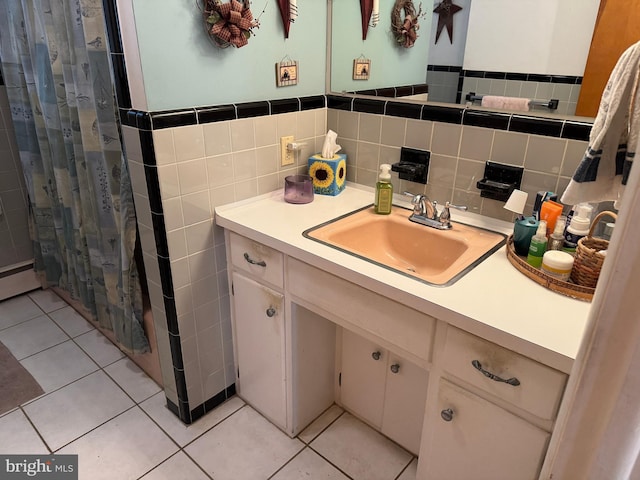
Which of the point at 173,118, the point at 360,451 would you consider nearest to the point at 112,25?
the point at 173,118

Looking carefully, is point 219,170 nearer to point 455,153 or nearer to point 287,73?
point 287,73

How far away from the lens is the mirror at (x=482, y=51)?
4.38 ft

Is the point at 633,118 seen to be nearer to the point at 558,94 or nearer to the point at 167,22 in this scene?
the point at 558,94

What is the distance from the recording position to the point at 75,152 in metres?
1.66

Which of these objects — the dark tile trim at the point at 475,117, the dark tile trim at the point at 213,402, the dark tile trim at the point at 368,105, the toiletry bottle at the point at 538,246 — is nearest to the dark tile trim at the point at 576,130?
the dark tile trim at the point at 475,117

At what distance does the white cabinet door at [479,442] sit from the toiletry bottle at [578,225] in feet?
1.51

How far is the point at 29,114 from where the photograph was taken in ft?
6.56

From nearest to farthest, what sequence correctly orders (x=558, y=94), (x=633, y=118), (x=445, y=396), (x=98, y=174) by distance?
(x=633, y=118) → (x=445, y=396) → (x=558, y=94) → (x=98, y=174)

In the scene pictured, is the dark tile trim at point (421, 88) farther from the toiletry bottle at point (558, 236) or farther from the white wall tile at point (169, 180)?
the white wall tile at point (169, 180)

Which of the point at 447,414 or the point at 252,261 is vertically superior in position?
the point at 252,261

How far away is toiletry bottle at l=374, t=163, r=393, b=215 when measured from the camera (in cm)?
149

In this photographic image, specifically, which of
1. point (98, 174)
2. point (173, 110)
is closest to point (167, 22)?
point (173, 110)

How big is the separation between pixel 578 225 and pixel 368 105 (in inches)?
33.5

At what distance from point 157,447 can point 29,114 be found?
1561mm
